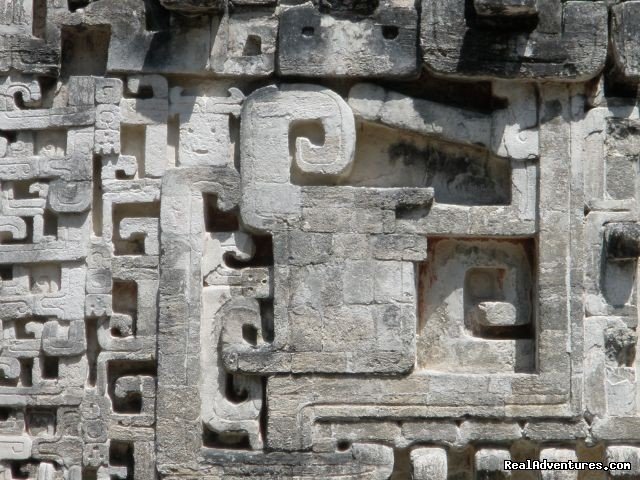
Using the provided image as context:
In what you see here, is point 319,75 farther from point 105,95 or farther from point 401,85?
point 105,95

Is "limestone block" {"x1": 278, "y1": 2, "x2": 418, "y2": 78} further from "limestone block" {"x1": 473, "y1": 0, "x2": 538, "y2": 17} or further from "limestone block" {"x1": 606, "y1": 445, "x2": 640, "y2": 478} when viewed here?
"limestone block" {"x1": 606, "y1": 445, "x2": 640, "y2": 478}

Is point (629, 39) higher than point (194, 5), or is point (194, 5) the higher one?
point (194, 5)

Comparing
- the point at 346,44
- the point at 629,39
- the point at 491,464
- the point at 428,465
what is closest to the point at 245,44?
the point at 346,44

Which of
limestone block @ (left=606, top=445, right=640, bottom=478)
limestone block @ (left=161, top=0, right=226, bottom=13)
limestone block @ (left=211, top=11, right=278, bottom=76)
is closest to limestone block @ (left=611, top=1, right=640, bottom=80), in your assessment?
limestone block @ (left=211, top=11, right=278, bottom=76)

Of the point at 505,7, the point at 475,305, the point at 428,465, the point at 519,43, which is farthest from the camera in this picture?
the point at 475,305

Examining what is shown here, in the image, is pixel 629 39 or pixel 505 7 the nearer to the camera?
pixel 505 7

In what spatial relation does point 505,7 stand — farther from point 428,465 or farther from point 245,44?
point 428,465

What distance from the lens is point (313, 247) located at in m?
6.76

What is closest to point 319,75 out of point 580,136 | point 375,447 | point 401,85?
point 401,85

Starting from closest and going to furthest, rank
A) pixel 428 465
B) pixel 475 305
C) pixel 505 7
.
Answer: pixel 505 7 → pixel 428 465 → pixel 475 305

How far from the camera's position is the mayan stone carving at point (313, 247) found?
6746 millimetres

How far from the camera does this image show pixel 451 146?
702 cm

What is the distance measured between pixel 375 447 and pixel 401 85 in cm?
200

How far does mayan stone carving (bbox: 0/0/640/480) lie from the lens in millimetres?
6746
